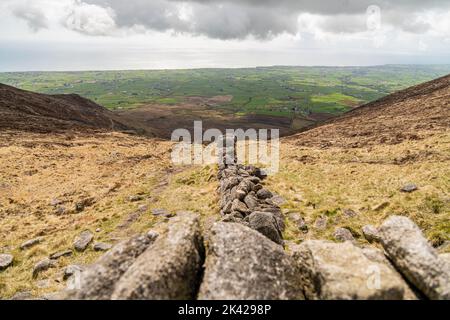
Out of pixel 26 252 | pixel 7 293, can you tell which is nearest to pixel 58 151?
pixel 26 252

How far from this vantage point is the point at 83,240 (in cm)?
2161

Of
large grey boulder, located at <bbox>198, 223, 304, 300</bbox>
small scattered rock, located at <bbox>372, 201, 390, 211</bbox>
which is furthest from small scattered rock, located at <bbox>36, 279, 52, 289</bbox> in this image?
small scattered rock, located at <bbox>372, 201, 390, 211</bbox>

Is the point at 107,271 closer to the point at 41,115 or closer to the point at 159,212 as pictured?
the point at 159,212

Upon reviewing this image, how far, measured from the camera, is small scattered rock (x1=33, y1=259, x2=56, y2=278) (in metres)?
17.9

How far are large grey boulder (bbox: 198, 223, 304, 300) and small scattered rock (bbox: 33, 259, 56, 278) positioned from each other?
1322 cm

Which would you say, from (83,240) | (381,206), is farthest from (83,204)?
(381,206)

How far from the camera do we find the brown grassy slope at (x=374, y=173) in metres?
20.6

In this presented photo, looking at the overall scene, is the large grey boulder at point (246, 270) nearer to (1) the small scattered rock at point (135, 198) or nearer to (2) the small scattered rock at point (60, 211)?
(1) the small scattered rock at point (135, 198)

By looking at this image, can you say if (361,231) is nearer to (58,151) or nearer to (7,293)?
(7,293)

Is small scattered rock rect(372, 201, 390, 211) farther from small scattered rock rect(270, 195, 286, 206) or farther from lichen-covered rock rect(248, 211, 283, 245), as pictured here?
lichen-covered rock rect(248, 211, 283, 245)

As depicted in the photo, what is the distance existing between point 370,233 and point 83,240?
18.2 meters

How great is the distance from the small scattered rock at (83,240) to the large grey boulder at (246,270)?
14238 mm
